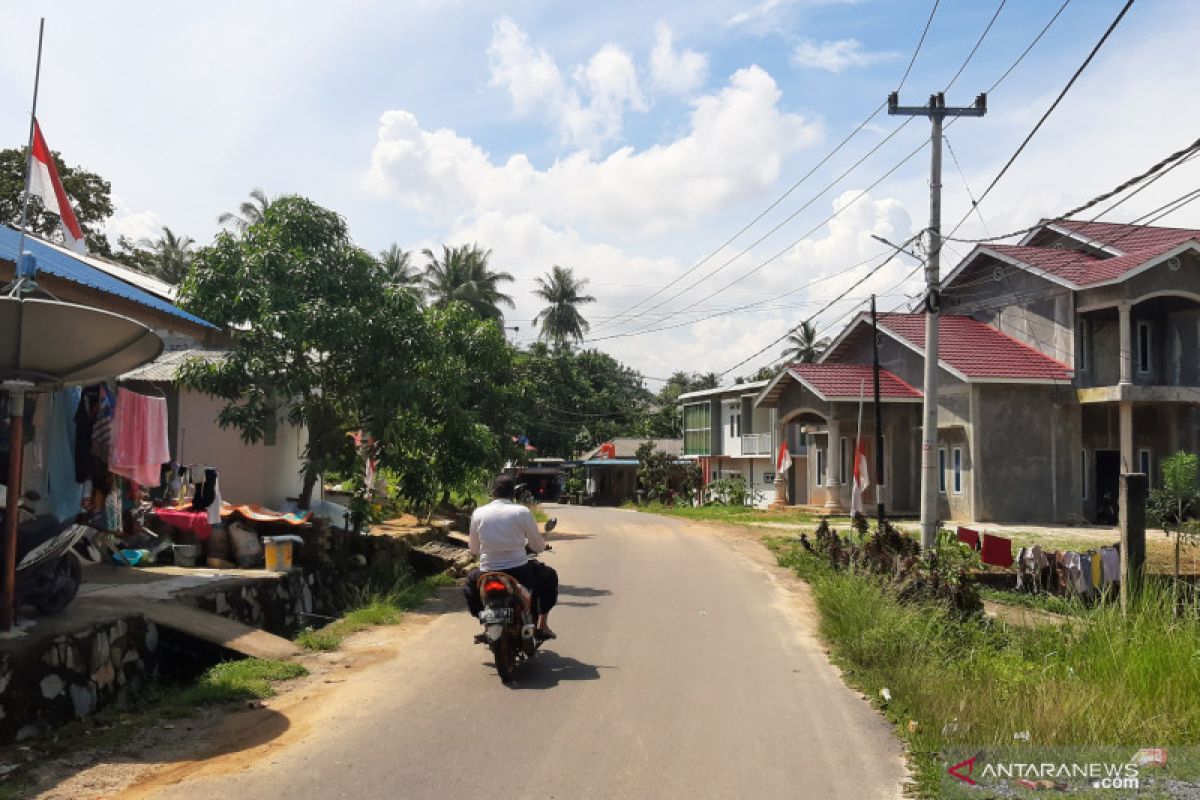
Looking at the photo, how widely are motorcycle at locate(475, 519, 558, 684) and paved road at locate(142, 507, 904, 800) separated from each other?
0.22m

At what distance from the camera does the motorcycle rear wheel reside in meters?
7.89

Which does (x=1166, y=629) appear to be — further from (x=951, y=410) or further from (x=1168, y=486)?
(x=951, y=410)

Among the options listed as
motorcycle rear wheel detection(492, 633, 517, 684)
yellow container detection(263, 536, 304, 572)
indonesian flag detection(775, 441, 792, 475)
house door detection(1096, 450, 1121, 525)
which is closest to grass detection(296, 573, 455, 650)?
yellow container detection(263, 536, 304, 572)

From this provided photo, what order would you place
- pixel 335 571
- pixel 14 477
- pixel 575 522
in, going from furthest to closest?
→ pixel 575 522 < pixel 335 571 < pixel 14 477

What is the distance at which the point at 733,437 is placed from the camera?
51.2 meters

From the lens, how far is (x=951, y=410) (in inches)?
1238

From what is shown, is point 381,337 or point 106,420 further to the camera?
point 381,337

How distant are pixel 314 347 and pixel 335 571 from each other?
3.03m

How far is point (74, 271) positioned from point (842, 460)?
30.5m

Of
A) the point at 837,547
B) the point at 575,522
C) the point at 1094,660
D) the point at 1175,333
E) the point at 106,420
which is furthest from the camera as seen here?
the point at 575,522

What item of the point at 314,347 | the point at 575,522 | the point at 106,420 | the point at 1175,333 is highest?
the point at 1175,333

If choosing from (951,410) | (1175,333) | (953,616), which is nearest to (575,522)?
(951,410)

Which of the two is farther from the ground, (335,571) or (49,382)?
(49,382)

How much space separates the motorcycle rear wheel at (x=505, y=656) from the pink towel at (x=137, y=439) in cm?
472
